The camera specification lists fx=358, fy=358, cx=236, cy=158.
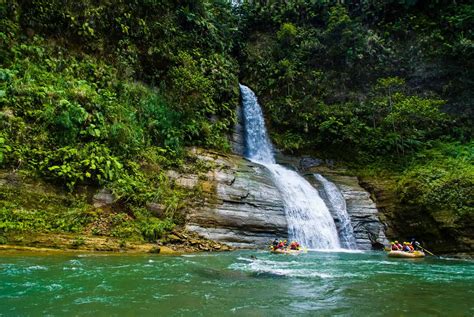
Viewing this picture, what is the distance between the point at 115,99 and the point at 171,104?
3851 millimetres

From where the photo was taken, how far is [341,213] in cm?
1841

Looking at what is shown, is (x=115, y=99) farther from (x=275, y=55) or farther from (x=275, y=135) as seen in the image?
(x=275, y=55)

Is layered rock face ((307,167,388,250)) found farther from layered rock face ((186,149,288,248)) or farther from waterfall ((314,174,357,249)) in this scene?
layered rock face ((186,149,288,248))

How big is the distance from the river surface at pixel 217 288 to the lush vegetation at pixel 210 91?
144 inches

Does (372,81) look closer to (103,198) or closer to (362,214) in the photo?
(362,214)

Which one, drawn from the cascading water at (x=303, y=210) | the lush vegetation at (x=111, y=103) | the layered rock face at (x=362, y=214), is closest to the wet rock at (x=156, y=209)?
the lush vegetation at (x=111, y=103)

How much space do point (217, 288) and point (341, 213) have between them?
12507 mm

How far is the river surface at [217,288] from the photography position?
579cm

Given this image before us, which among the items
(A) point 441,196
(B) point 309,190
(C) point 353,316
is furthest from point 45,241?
(A) point 441,196

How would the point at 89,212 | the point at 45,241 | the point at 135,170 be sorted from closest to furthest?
the point at 45,241
the point at 89,212
the point at 135,170

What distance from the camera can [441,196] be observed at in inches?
655

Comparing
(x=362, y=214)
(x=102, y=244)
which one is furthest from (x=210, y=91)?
→ (x=102, y=244)

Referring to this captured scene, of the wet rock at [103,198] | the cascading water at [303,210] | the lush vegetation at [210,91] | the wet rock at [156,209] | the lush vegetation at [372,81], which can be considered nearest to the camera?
the wet rock at [103,198]

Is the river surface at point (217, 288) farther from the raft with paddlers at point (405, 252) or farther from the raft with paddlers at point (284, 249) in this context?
the raft with paddlers at point (405, 252)
